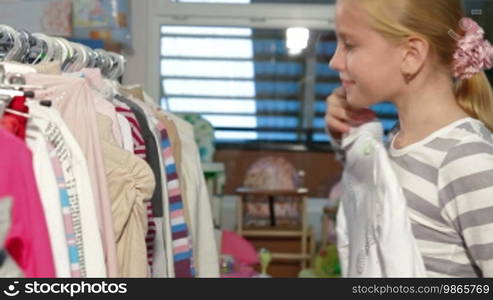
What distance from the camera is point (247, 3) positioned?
5242mm

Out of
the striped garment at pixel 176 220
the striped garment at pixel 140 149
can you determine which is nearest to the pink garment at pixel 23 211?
the striped garment at pixel 140 149

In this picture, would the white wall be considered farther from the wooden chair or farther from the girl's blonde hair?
the girl's blonde hair

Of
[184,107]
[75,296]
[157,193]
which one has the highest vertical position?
[184,107]

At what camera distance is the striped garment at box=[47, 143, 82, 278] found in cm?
146

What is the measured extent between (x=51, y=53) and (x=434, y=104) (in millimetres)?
919

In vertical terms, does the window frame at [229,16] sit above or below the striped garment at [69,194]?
above

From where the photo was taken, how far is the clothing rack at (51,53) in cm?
182

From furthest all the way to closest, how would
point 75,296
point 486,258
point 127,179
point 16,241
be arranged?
point 127,179 < point 486,258 < point 75,296 < point 16,241

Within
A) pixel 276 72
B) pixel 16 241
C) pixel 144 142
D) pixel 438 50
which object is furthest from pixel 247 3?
pixel 16 241

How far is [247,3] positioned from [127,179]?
3534mm

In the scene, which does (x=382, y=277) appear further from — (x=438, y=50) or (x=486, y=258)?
(x=438, y=50)

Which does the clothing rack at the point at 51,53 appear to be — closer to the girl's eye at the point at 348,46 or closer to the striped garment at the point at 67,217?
the striped garment at the point at 67,217

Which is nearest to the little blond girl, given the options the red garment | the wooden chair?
the red garment

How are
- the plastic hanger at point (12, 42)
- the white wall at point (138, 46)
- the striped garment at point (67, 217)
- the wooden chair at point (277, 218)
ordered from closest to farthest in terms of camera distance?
the striped garment at point (67, 217)
the plastic hanger at point (12, 42)
the wooden chair at point (277, 218)
the white wall at point (138, 46)
